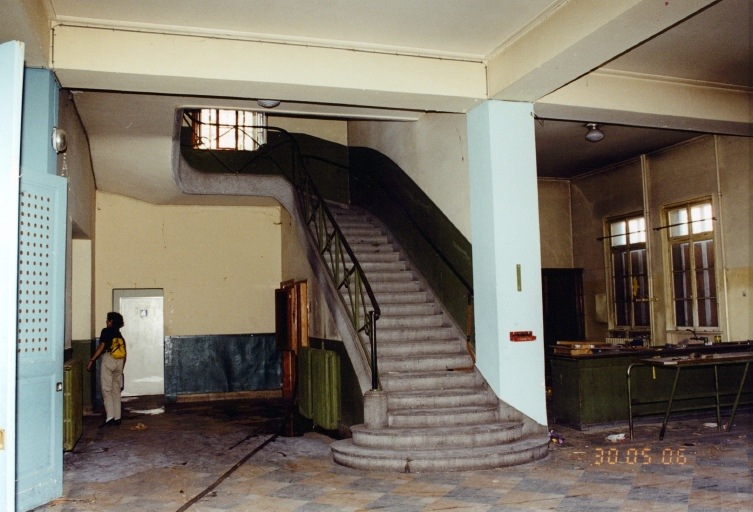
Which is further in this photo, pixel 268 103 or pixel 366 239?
pixel 366 239

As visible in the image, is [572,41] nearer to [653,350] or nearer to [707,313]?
[653,350]

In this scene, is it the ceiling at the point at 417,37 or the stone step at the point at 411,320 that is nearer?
the ceiling at the point at 417,37

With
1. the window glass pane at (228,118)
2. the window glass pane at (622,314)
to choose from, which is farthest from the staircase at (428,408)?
the window glass pane at (228,118)

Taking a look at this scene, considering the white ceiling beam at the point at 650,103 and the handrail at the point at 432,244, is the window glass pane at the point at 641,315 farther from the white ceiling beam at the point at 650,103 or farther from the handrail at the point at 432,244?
the handrail at the point at 432,244

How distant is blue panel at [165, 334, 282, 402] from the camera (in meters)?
11.5

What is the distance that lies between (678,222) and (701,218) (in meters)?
0.53

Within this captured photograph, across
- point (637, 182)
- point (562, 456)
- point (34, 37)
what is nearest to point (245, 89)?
point (34, 37)

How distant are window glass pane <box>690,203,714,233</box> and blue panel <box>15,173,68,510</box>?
8.42 meters

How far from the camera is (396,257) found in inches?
377

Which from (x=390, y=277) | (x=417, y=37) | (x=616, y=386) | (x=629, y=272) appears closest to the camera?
(x=417, y=37)

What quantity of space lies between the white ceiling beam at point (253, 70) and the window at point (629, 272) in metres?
5.55

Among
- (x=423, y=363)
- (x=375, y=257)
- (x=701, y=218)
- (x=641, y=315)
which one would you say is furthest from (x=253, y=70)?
(x=641, y=315)

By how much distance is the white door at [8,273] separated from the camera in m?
3.50

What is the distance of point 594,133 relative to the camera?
866 centimetres
